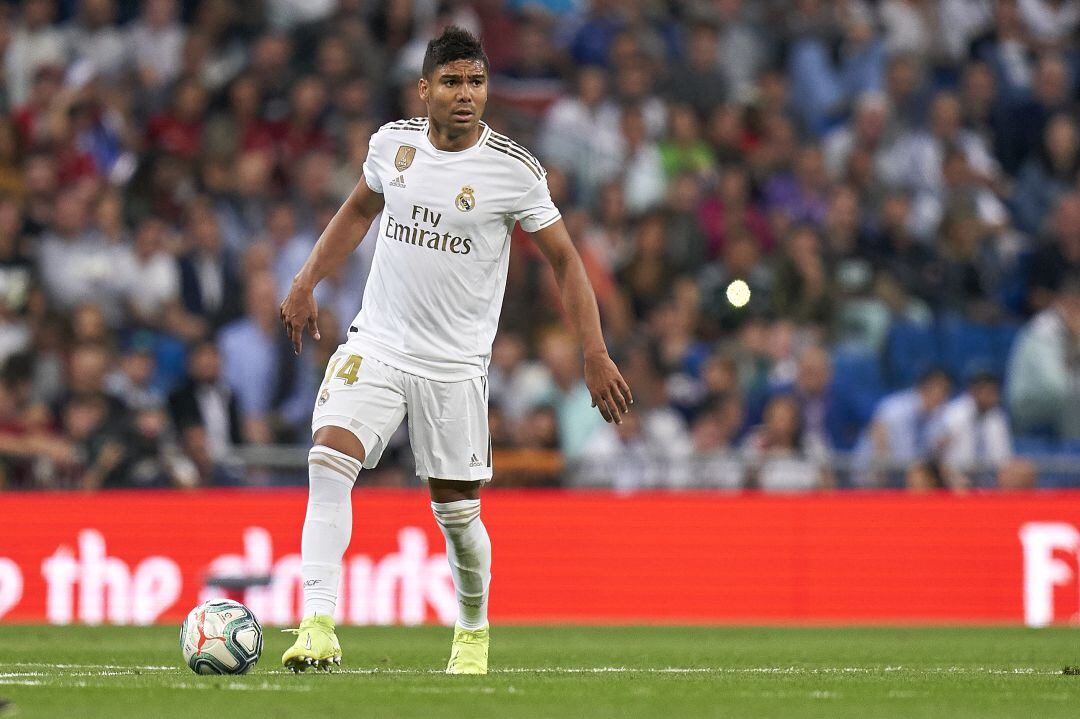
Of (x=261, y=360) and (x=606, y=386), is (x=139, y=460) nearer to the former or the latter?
(x=261, y=360)

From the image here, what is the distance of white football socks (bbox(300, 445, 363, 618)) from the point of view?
7.62m

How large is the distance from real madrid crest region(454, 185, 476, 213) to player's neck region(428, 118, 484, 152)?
0.20m

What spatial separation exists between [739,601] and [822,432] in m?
1.93

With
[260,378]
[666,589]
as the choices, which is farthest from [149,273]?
[666,589]

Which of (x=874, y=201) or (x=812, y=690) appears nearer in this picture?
(x=812, y=690)

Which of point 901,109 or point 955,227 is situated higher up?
point 901,109

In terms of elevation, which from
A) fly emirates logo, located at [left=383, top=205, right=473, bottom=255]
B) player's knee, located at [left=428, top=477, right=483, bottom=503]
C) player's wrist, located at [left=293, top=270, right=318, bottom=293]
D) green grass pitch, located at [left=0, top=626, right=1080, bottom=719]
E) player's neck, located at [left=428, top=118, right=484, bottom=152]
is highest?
player's neck, located at [left=428, top=118, right=484, bottom=152]

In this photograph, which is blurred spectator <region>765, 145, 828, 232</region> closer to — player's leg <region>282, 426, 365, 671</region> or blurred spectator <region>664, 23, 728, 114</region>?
blurred spectator <region>664, 23, 728, 114</region>

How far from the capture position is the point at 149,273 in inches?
621

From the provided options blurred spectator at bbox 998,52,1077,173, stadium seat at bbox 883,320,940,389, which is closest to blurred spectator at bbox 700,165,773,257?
stadium seat at bbox 883,320,940,389

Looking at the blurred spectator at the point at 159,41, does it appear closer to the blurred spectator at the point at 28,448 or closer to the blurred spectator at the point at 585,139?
the blurred spectator at the point at 585,139

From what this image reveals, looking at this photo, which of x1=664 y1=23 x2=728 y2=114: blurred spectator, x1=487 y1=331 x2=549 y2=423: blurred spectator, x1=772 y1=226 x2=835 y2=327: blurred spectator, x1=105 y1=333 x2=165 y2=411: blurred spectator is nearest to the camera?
x1=105 y1=333 x2=165 y2=411: blurred spectator

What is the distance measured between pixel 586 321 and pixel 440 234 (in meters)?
0.70

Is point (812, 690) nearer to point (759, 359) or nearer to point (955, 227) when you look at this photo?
point (759, 359)
